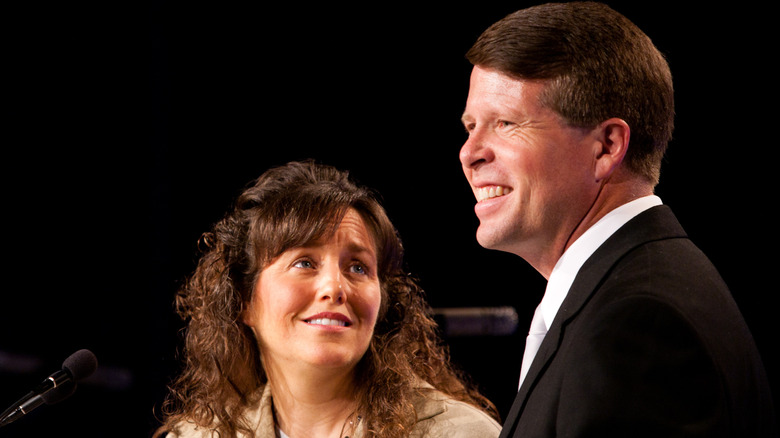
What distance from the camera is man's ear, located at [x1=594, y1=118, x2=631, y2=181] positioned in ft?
4.97

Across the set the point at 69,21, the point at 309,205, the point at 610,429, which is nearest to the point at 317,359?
the point at 309,205

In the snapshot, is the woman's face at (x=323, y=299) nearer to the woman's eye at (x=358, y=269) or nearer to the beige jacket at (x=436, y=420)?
the woman's eye at (x=358, y=269)

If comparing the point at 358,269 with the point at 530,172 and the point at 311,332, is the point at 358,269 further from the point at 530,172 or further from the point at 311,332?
the point at 530,172

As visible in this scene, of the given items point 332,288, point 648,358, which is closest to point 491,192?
point 648,358

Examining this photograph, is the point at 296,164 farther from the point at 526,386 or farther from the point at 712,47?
the point at 712,47

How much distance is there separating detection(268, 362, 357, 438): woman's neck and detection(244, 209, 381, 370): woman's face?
0.06 metres

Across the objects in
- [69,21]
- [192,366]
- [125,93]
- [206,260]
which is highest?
[69,21]

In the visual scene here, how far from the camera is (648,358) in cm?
112

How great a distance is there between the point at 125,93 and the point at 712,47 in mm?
2573

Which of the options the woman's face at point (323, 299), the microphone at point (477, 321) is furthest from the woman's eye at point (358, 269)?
the microphone at point (477, 321)

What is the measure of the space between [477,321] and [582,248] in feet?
7.14

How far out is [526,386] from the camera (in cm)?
139

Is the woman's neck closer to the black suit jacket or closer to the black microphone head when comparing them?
the black microphone head

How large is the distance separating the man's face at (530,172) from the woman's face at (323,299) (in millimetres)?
760
